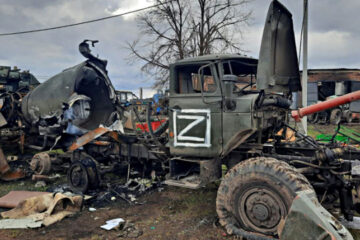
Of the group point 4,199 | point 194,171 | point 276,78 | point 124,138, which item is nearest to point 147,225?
point 194,171

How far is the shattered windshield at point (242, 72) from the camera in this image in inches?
183

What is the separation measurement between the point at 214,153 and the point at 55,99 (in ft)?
13.4

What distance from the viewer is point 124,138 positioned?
19.9ft

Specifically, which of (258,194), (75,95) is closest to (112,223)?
(258,194)

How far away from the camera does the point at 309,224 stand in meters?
2.82

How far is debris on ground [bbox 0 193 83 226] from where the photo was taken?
453 cm

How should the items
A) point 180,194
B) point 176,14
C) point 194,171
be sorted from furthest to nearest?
point 176,14 → point 180,194 → point 194,171

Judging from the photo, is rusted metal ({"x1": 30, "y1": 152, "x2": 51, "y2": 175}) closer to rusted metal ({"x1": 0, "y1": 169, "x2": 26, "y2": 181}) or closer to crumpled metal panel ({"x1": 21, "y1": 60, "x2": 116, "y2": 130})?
rusted metal ({"x1": 0, "y1": 169, "x2": 26, "y2": 181})

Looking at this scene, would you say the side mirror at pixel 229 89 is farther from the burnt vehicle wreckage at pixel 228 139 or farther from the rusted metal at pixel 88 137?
the rusted metal at pixel 88 137

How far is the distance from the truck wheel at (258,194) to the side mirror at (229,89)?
2.84 ft

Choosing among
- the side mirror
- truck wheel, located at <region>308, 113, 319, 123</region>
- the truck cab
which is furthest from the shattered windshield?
truck wheel, located at <region>308, 113, 319, 123</region>

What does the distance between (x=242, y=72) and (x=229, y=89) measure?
124cm

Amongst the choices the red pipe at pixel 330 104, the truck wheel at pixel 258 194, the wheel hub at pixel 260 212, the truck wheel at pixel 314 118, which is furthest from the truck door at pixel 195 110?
the truck wheel at pixel 314 118

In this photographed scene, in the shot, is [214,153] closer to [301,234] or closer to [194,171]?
[194,171]
